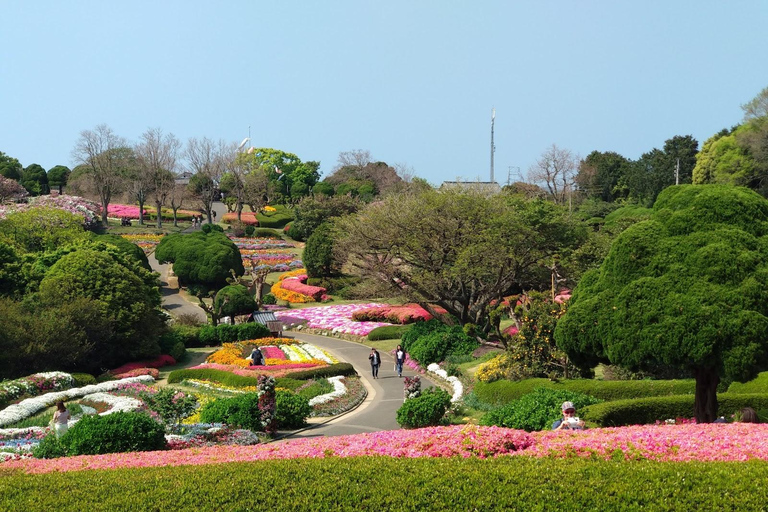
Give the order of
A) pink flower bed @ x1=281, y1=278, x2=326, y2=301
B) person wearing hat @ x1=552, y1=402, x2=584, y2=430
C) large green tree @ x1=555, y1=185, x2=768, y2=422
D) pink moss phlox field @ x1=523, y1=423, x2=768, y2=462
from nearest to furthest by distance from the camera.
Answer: pink moss phlox field @ x1=523, y1=423, x2=768, y2=462 → person wearing hat @ x1=552, y1=402, x2=584, y2=430 → large green tree @ x1=555, y1=185, x2=768, y2=422 → pink flower bed @ x1=281, y1=278, x2=326, y2=301

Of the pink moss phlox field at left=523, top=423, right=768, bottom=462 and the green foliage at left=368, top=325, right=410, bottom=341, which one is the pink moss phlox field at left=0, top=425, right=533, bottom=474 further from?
the green foliage at left=368, top=325, right=410, bottom=341

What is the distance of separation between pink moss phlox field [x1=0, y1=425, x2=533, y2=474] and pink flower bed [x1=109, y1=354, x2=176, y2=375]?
1728cm

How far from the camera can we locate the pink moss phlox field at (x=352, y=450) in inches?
428

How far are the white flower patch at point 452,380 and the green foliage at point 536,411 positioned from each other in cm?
485

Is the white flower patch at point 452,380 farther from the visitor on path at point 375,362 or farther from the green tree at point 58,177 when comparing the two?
the green tree at point 58,177

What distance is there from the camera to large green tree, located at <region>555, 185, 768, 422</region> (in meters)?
12.8

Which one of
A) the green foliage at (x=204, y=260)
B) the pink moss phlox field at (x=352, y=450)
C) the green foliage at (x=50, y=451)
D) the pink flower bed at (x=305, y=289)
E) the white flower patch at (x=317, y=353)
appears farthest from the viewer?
the pink flower bed at (x=305, y=289)

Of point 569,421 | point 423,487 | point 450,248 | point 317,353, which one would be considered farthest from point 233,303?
point 423,487

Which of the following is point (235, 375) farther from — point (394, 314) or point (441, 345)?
point (394, 314)

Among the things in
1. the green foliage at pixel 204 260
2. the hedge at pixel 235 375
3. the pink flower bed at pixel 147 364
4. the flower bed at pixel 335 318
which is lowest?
the pink flower bed at pixel 147 364

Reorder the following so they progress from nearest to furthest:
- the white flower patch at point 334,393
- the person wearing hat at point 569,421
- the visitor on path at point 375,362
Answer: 1. the person wearing hat at point 569,421
2. the white flower patch at point 334,393
3. the visitor on path at point 375,362

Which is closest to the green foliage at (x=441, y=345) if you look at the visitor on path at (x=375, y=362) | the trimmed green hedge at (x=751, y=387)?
the visitor on path at (x=375, y=362)

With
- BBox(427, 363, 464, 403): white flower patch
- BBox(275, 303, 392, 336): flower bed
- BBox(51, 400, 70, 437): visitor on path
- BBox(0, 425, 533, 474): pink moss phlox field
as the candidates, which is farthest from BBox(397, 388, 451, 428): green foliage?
BBox(275, 303, 392, 336): flower bed

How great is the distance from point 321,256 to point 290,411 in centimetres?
3285
